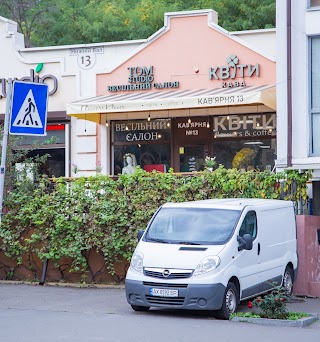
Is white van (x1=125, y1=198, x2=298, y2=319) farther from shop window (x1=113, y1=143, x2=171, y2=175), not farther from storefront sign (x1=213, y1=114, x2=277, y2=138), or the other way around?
shop window (x1=113, y1=143, x2=171, y2=175)

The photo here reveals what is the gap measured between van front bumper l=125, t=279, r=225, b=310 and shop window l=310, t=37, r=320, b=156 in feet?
19.5

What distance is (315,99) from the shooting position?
19.5 m

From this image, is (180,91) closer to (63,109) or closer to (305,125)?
(63,109)

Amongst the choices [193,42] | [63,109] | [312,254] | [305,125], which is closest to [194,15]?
[193,42]

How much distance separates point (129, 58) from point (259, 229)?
1018 centimetres

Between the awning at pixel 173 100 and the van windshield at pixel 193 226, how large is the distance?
643 centimetres

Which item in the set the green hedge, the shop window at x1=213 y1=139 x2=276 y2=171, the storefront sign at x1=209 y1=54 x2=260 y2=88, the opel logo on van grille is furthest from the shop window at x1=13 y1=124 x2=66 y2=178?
the opel logo on van grille

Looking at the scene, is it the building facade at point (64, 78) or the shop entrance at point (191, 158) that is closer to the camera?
the shop entrance at point (191, 158)

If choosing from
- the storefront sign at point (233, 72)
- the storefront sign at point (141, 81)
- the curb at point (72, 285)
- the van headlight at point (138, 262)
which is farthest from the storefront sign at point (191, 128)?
the van headlight at point (138, 262)

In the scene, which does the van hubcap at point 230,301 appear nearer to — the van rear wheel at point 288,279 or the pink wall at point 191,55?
the van rear wheel at point 288,279

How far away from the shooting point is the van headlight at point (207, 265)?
1455cm

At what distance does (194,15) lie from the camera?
24.5 metres

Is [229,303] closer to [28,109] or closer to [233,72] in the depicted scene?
[28,109]

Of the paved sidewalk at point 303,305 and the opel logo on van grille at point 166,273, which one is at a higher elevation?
the opel logo on van grille at point 166,273
